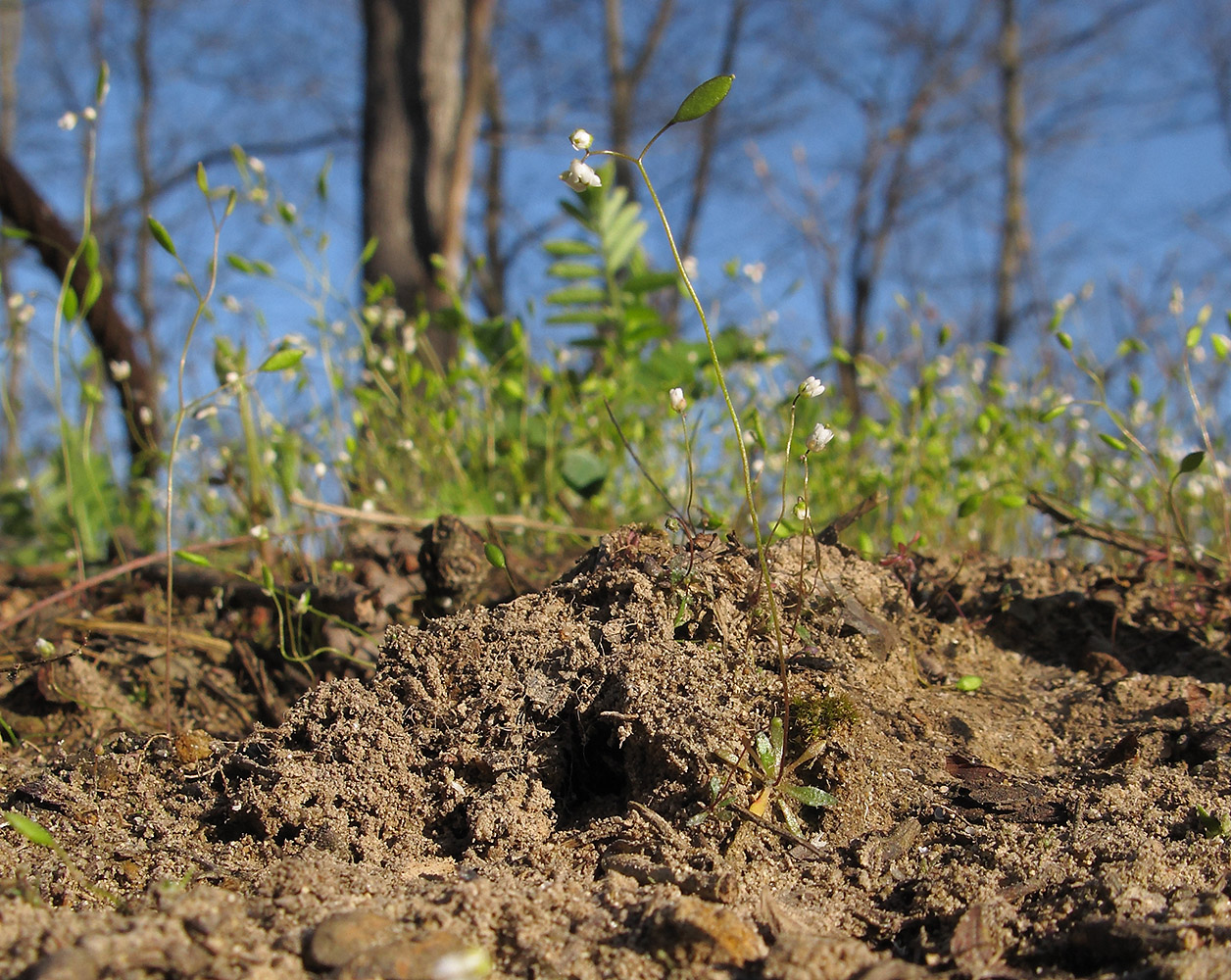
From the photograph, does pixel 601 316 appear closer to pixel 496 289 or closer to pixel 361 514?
pixel 361 514

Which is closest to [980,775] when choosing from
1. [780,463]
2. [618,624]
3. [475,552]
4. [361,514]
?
[618,624]

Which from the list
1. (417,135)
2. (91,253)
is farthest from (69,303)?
(417,135)

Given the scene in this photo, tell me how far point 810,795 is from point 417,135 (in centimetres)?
487

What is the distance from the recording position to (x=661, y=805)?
4.26 ft

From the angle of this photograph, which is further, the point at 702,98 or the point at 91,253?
the point at 91,253

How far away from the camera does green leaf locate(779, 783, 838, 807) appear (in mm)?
1278

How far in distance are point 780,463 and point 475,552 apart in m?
1.86

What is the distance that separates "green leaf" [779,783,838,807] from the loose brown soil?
20 mm

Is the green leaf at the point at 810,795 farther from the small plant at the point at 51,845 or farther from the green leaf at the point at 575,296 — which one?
the green leaf at the point at 575,296

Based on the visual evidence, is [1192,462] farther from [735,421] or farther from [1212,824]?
[735,421]

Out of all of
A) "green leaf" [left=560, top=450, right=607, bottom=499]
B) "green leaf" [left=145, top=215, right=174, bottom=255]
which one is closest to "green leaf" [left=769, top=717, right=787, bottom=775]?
"green leaf" [left=145, top=215, right=174, bottom=255]

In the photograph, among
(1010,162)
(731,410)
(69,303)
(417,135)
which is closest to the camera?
(731,410)

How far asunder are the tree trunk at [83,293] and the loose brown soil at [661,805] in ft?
6.14

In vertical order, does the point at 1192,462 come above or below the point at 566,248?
below
